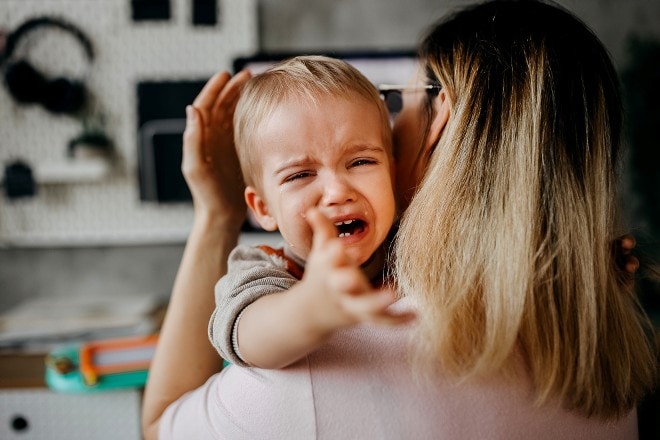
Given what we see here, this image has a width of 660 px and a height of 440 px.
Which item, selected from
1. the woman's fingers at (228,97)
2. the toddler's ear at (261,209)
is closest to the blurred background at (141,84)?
the woman's fingers at (228,97)

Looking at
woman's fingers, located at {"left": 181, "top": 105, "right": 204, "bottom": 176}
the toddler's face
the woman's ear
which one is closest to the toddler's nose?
the toddler's face

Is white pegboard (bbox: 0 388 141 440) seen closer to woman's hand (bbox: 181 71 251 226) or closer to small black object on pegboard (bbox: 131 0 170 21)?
woman's hand (bbox: 181 71 251 226)

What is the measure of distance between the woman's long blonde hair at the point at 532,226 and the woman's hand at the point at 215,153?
1.37ft

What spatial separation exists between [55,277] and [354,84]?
48.7 inches

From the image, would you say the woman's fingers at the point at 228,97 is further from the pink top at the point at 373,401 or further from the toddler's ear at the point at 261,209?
the pink top at the point at 373,401

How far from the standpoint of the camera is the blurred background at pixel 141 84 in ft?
4.79

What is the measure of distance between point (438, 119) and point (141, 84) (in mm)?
1060

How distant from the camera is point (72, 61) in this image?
1473mm

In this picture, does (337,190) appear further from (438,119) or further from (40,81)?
(40,81)

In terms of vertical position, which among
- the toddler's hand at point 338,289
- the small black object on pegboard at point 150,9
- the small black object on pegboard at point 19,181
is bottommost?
the small black object on pegboard at point 19,181

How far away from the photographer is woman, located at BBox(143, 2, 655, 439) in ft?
1.66

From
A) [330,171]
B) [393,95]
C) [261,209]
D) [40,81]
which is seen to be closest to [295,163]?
[330,171]

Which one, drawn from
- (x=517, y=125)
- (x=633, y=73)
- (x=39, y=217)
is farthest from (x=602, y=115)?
(x=39, y=217)

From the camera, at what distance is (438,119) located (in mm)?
673
